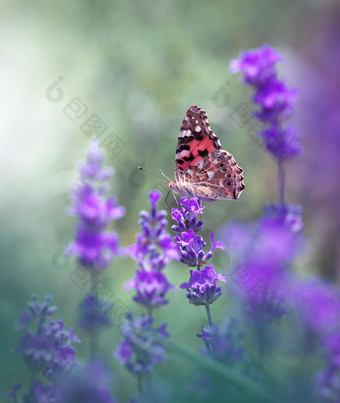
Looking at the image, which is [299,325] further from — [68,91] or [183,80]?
[68,91]

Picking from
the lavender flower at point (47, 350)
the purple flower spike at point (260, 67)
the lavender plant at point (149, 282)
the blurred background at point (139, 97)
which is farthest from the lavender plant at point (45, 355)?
the blurred background at point (139, 97)

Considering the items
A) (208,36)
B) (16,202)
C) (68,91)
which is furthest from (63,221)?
(208,36)

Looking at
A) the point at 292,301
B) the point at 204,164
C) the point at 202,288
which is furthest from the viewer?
the point at 204,164

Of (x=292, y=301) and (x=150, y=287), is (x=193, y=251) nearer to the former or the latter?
(x=150, y=287)

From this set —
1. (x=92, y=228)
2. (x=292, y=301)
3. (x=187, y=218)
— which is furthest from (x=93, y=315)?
(x=292, y=301)

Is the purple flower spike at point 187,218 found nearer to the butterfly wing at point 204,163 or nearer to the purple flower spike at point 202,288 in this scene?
the purple flower spike at point 202,288

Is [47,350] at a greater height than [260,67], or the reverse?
[260,67]
